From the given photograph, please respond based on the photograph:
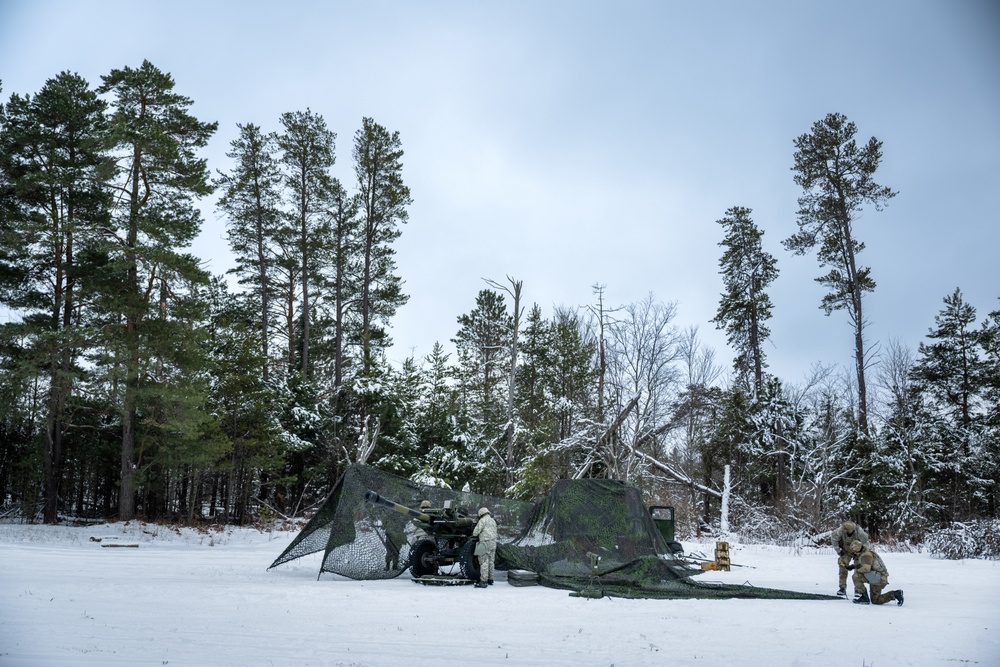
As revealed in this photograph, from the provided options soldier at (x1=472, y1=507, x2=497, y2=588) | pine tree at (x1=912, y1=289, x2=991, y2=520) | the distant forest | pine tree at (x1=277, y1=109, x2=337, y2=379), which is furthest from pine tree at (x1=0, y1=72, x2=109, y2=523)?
pine tree at (x1=912, y1=289, x2=991, y2=520)

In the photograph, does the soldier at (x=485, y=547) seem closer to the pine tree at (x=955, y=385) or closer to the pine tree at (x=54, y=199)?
the pine tree at (x=54, y=199)

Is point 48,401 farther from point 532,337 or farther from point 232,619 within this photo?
point 532,337

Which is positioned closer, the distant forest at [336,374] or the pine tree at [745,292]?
the distant forest at [336,374]

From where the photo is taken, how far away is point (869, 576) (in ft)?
33.2

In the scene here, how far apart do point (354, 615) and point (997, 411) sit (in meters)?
29.5

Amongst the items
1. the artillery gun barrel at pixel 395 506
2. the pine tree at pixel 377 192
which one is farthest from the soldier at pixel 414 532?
the pine tree at pixel 377 192

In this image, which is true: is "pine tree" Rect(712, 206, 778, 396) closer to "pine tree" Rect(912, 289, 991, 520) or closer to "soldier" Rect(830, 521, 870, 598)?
"pine tree" Rect(912, 289, 991, 520)

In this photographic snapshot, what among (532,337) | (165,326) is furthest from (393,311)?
(165,326)

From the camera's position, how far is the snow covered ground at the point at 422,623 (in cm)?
609

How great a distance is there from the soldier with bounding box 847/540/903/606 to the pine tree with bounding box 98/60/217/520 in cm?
1885

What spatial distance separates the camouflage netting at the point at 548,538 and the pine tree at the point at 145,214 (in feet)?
38.4

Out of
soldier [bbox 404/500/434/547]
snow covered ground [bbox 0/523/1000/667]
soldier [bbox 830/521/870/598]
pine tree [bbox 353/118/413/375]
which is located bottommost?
snow covered ground [bbox 0/523/1000/667]

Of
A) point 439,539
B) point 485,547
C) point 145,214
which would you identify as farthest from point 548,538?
point 145,214

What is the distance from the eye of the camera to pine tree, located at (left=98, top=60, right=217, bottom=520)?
2147cm
